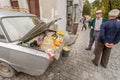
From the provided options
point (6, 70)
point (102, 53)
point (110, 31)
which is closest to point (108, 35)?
point (110, 31)

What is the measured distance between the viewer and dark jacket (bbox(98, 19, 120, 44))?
8.83 feet

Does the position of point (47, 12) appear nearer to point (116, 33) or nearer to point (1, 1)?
point (1, 1)

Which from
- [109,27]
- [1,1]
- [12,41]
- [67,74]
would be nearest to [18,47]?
[12,41]

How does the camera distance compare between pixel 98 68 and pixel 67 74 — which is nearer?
pixel 67 74

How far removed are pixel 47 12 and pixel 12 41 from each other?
15.4 feet

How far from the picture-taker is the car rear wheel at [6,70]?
2578 millimetres

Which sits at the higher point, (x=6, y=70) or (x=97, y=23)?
(x=97, y=23)

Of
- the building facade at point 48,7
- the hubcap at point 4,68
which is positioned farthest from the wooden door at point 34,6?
the hubcap at point 4,68

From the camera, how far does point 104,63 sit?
3338 millimetres

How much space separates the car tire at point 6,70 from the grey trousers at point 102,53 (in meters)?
2.41

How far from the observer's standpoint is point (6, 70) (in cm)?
271

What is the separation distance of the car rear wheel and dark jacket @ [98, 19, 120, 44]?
8.21 ft

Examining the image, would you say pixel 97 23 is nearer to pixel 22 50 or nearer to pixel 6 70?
pixel 22 50

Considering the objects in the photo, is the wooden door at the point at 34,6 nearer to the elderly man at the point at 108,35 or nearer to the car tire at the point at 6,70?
the car tire at the point at 6,70
